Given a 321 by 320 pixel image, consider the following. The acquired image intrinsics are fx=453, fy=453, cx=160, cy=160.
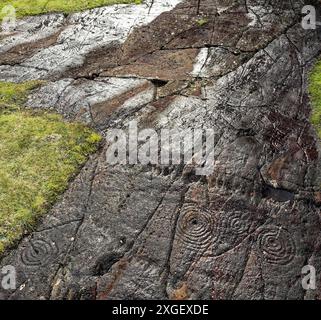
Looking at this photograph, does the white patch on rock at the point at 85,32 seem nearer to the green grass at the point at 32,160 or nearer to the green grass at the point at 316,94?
the green grass at the point at 32,160

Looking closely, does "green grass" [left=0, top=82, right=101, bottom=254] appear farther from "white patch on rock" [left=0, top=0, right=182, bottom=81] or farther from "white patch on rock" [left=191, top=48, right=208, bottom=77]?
"white patch on rock" [left=191, top=48, right=208, bottom=77]

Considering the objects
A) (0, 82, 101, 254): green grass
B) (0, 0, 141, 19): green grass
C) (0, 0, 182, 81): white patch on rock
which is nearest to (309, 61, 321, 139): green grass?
(0, 82, 101, 254): green grass

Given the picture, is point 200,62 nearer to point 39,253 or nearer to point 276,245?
point 276,245

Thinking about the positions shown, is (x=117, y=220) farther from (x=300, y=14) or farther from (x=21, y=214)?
(x=300, y=14)

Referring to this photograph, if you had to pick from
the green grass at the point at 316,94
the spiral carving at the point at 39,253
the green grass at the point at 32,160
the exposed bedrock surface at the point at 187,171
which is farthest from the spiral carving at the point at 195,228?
the green grass at the point at 316,94
